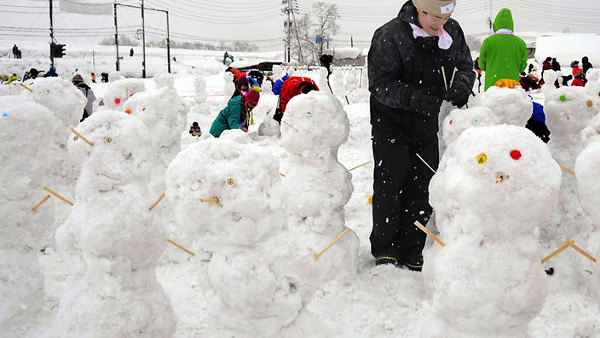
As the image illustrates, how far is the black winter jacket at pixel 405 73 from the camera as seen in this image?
10.3 ft

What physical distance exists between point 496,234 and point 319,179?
4.72 feet

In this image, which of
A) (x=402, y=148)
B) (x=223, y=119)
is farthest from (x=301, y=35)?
(x=402, y=148)

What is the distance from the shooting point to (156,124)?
412 centimetres

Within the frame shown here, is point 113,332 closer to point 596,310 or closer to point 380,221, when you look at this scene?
point 380,221

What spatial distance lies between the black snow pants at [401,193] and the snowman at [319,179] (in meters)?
0.31

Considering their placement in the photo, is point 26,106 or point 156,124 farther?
point 156,124

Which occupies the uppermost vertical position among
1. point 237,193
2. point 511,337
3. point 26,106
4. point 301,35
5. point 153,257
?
point 301,35

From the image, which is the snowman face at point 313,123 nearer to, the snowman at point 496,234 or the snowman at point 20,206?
the snowman at point 496,234

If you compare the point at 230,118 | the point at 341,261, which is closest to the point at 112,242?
the point at 341,261

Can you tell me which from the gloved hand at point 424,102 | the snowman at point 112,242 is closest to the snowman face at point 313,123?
the gloved hand at point 424,102

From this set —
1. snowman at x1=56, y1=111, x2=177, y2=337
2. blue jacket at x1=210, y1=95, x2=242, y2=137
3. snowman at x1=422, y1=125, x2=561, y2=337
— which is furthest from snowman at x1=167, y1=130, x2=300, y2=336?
blue jacket at x1=210, y1=95, x2=242, y2=137

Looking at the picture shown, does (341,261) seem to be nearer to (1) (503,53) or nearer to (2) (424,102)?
(2) (424,102)

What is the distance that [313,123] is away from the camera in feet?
10.1

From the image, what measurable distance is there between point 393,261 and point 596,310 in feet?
4.28
